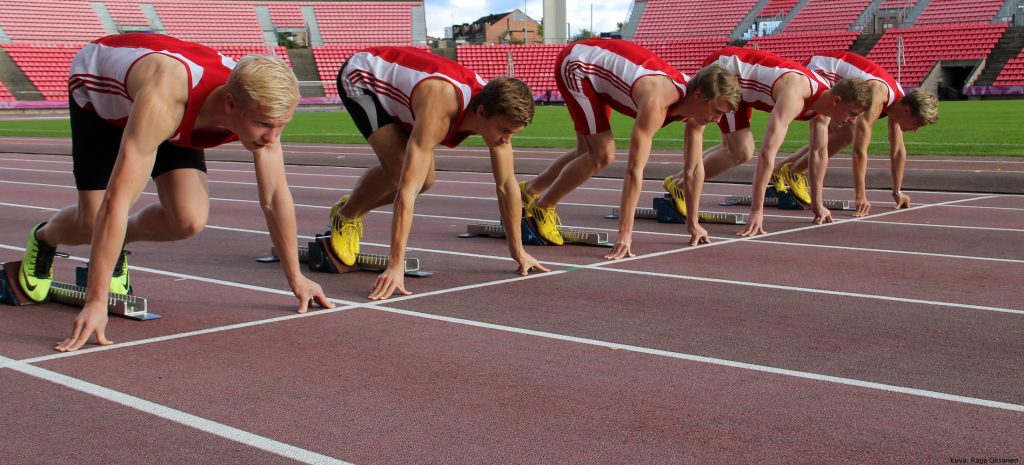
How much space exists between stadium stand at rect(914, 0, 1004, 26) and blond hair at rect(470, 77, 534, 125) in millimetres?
45486

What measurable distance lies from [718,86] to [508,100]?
78.1 inches

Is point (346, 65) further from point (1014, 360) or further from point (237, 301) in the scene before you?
point (1014, 360)

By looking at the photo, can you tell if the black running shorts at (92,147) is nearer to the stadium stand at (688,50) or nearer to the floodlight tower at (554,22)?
the stadium stand at (688,50)

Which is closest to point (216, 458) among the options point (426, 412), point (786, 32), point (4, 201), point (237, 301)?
point (426, 412)

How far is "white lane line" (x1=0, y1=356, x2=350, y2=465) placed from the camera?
131 inches

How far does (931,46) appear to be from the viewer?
43938 mm

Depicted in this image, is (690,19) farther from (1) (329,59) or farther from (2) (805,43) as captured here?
(1) (329,59)

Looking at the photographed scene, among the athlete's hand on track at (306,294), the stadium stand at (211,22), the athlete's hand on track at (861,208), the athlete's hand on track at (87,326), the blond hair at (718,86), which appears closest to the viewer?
the athlete's hand on track at (87,326)

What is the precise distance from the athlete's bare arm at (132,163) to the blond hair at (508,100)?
1742 mm

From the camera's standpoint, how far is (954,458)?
10.8 ft

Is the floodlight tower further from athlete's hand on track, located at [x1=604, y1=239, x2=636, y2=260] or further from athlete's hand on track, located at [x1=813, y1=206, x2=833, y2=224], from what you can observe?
athlete's hand on track, located at [x1=604, y1=239, x2=636, y2=260]

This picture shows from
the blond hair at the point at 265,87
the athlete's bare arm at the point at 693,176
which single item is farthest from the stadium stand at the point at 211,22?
the blond hair at the point at 265,87

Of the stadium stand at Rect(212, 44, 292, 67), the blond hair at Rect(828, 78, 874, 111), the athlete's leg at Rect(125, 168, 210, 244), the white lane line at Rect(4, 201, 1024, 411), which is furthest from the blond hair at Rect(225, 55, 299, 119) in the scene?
the stadium stand at Rect(212, 44, 292, 67)

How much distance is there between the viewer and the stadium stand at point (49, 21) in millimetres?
51281
